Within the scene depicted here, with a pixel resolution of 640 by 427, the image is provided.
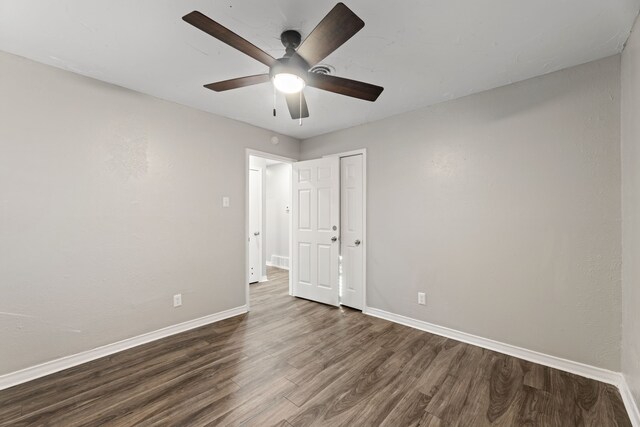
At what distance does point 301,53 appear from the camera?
1525mm

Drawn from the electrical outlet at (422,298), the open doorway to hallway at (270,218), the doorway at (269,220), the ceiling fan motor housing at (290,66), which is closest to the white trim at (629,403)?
the electrical outlet at (422,298)

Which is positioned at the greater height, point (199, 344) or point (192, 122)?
point (192, 122)

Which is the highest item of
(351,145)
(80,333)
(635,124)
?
(351,145)

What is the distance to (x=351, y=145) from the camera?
12.0ft

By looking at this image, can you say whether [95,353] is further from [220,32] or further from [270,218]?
[270,218]

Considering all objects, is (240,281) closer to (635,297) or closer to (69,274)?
(69,274)

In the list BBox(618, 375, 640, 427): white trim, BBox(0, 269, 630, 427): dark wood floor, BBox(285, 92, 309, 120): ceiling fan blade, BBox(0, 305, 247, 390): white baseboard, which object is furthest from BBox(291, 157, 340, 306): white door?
BBox(618, 375, 640, 427): white trim

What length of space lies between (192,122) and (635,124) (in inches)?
147

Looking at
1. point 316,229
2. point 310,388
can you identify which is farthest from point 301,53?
point 316,229

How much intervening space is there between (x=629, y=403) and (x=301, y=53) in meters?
3.07

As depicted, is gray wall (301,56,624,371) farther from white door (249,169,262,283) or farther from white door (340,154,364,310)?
white door (249,169,262,283)

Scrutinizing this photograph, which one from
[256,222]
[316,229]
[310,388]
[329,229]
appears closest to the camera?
[310,388]

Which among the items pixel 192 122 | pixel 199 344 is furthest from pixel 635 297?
pixel 192 122

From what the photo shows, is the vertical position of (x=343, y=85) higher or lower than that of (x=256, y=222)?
higher
